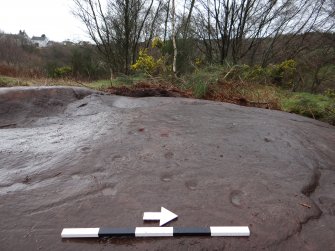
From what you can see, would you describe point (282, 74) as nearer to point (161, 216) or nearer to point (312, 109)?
point (312, 109)

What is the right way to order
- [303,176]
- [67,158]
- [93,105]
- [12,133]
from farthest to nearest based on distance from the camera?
[93,105] → [12,133] → [67,158] → [303,176]

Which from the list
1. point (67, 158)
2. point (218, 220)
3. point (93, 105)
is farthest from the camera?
point (93, 105)

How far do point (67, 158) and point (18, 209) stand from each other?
1.68 ft

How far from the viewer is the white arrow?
4.16 feet

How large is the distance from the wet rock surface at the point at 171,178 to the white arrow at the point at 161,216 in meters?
0.03

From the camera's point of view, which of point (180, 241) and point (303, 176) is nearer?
point (180, 241)

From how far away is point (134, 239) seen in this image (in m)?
1.18

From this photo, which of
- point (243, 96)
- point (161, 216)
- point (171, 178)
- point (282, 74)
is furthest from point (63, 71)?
point (161, 216)

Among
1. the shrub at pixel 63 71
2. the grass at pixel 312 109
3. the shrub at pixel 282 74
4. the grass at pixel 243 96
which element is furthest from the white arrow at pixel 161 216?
the shrub at pixel 63 71

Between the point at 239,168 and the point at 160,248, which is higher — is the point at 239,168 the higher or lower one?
the higher one

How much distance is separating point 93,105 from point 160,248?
2239mm

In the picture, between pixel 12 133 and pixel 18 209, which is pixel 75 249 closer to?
pixel 18 209

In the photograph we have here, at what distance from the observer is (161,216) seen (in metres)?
1.29

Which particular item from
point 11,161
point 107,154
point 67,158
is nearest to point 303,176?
point 107,154
